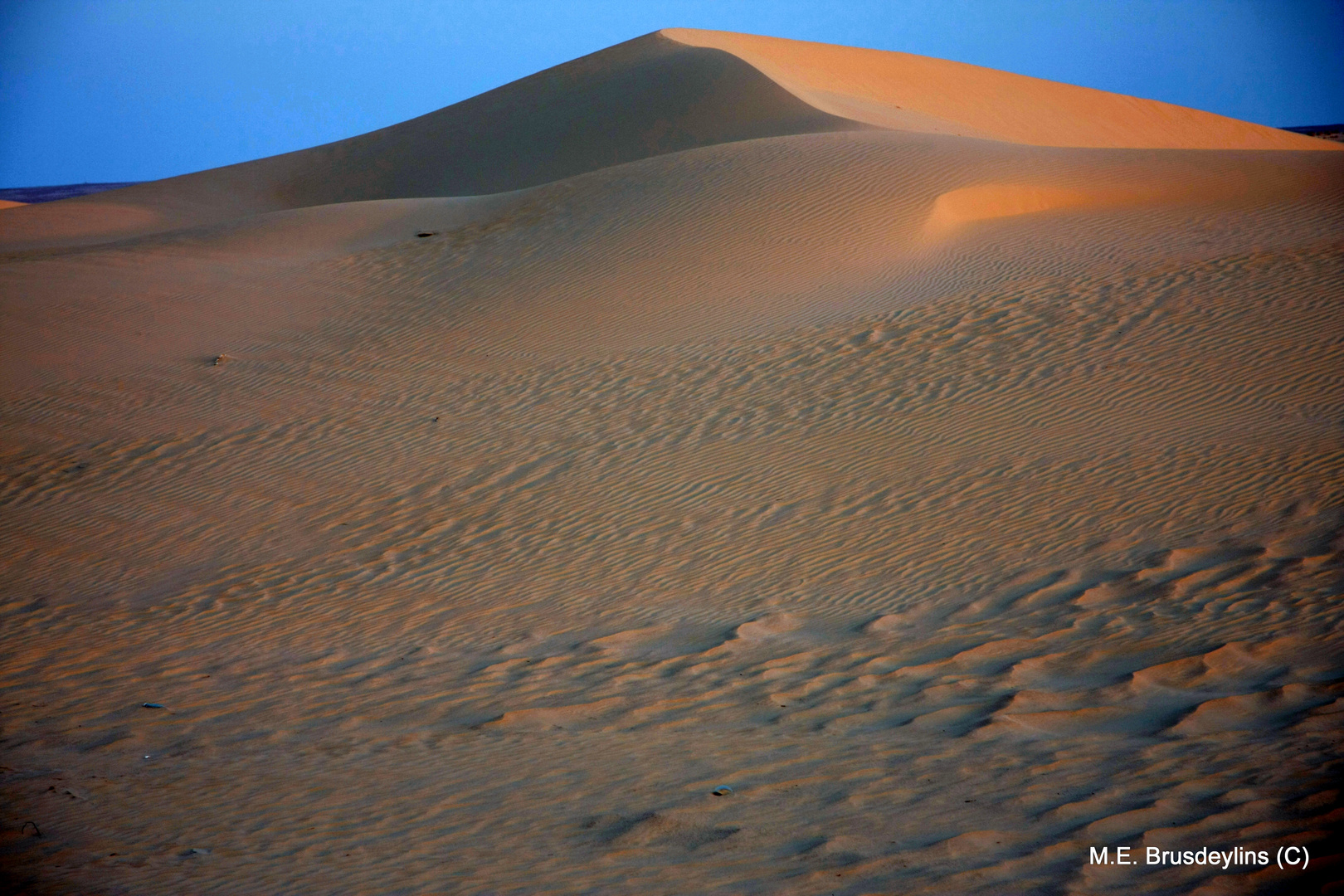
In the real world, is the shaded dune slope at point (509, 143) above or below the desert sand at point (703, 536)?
above

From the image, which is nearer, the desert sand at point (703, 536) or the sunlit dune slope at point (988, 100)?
the desert sand at point (703, 536)

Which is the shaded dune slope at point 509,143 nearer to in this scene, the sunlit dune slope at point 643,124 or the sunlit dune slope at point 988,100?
the sunlit dune slope at point 643,124

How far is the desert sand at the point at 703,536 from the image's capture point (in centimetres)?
359

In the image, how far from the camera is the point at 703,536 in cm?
742

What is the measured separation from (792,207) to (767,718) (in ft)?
37.8

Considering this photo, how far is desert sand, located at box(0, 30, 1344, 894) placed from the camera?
359 cm

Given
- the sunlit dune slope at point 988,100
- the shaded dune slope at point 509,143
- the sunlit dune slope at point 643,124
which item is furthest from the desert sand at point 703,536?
the sunlit dune slope at point 988,100

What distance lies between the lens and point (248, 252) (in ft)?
55.5

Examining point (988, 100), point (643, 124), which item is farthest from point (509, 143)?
point (988, 100)

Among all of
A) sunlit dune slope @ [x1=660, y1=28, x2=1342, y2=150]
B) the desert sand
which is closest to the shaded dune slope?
sunlit dune slope @ [x1=660, y1=28, x2=1342, y2=150]

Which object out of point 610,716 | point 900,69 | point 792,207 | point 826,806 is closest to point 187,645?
point 610,716

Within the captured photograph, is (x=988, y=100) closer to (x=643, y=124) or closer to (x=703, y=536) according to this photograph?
(x=643, y=124)


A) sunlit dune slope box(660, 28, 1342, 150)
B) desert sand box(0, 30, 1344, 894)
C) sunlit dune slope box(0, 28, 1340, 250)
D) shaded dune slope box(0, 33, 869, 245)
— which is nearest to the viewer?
desert sand box(0, 30, 1344, 894)

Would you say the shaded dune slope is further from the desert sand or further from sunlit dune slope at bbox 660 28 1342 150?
the desert sand
